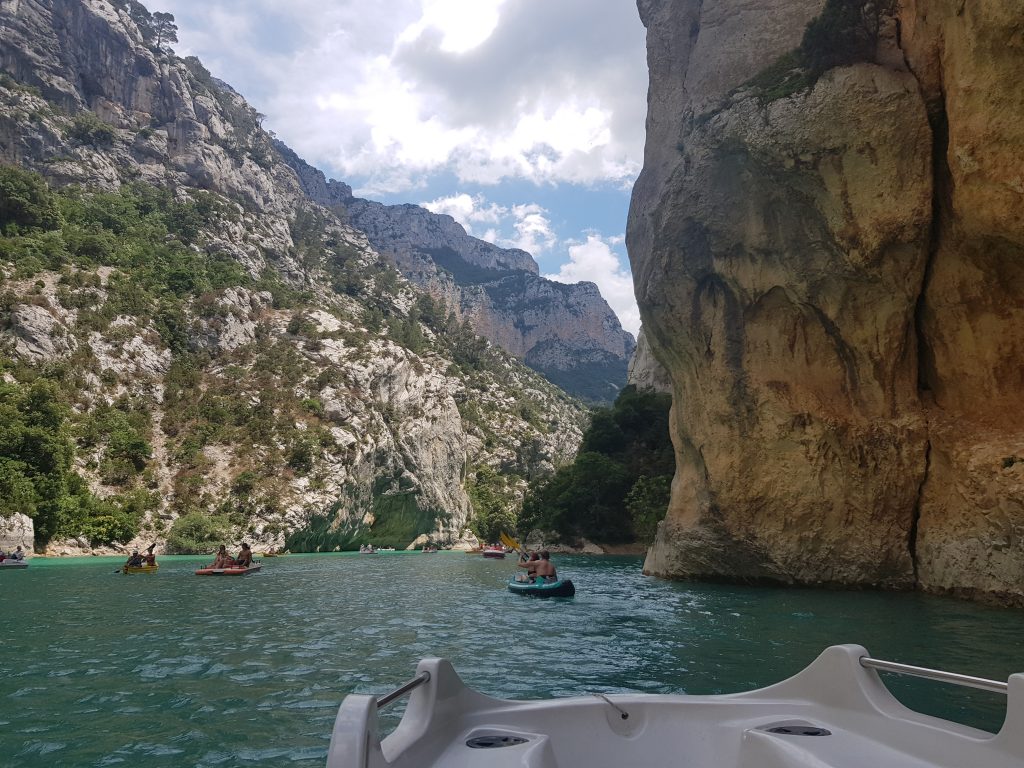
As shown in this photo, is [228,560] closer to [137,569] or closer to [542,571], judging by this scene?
[137,569]

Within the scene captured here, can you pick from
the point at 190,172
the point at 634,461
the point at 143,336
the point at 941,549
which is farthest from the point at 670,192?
the point at 190,172

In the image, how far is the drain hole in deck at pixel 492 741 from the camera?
3852 millimetres

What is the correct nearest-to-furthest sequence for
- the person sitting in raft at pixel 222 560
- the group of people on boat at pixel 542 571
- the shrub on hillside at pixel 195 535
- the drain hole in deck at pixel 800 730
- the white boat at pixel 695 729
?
the white boat at pixel 695 729
the drain hole in deck at pixel 800 730
the group of people on boat at pixel 542 571
the person sitting in raft at pixel 222 560
the shrub on hillside at pixel 195 535

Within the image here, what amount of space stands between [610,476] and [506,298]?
4822 inches

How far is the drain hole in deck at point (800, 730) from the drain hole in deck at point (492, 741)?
1627mm

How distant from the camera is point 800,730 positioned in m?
4.13

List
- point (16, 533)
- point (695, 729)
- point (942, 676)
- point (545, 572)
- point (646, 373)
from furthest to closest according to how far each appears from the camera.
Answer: point (646, 373)
point (16, 533)
point (545, 572)
point (695, 729)
point (942, 676)

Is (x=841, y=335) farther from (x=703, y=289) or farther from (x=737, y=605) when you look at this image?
(x=737, y=605)

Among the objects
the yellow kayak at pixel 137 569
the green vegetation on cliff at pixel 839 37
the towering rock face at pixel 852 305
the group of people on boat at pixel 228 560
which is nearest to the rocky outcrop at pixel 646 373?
the towering rock face at pixel 852 305

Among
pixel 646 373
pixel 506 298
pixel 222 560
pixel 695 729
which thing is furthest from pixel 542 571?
pixel 506 298

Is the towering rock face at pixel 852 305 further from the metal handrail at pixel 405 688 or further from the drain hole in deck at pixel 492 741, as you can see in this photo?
the metal handrail at pixel 405 688

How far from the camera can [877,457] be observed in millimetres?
17609

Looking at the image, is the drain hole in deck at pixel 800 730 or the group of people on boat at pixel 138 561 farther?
the group of people on boat at pixel 138 561

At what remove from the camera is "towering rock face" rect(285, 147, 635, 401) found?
14838cm
